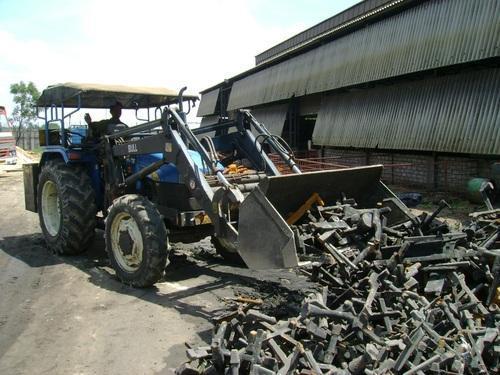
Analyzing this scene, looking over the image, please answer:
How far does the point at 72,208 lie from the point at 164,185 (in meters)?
1.52

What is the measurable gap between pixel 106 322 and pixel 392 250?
297 cm

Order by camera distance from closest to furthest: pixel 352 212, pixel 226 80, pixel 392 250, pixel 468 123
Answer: pixel 392 250
pixel 352 212
pixel 468 123
pixel 226 80

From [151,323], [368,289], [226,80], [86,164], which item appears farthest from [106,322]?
[226,80]

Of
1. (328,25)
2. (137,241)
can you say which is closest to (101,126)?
(137,241)

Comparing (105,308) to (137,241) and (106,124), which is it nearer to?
(137,241)

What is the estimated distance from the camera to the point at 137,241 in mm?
A: 5703

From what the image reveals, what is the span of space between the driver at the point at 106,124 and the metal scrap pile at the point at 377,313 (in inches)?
150

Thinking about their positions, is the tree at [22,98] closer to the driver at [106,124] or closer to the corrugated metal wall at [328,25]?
the corrugated metal wall at [328,25]

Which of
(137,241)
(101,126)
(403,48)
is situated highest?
(403,48)

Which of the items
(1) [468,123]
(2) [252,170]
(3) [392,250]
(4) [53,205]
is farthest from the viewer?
(1) [468,123]

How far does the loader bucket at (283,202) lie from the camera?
A: 4.34m

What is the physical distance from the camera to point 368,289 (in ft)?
13.7

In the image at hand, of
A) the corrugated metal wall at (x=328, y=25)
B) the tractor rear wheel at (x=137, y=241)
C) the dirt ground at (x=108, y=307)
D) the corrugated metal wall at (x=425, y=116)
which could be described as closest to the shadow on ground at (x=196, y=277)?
the dirt ground at (x=108, y=307)

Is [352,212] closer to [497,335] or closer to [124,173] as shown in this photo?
[497,335]
